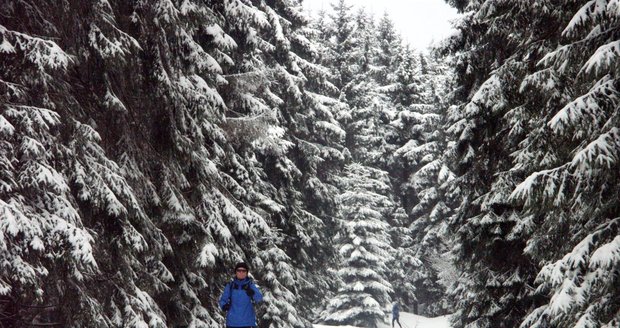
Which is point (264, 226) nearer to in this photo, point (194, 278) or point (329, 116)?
point (194, 278)

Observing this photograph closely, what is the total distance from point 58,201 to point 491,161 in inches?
411

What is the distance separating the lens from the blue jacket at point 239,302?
8938 mm

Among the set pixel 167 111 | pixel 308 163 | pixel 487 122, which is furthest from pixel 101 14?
pixel 308 163

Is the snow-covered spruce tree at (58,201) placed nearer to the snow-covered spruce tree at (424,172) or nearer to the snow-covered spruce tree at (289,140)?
the snow-covered spruce tree at (289,140)

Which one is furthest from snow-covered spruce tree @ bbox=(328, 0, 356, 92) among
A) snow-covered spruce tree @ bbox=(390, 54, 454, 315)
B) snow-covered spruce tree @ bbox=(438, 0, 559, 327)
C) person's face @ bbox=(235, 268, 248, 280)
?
person's face @ bbox=(235, 268, 248, 280)

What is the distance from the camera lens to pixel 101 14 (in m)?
8.21

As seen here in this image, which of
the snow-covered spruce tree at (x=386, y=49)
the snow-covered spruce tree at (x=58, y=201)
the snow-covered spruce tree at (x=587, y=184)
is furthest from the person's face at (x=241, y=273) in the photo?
the snow-covered spruce tree at (x=386, y=49)

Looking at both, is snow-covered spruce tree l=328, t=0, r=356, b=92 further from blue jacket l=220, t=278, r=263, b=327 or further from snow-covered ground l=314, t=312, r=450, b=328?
blue jacket l=220, t=278, r=263, b=327

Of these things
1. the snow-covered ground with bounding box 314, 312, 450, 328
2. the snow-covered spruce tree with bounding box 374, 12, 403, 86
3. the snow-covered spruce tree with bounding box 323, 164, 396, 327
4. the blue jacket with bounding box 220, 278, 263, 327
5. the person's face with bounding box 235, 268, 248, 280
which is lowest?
the blue jacket with bounding box 220, 278, 263, 327

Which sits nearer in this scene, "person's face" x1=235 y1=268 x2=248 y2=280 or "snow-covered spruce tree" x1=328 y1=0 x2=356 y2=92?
"person's face" x1=235 y1=268 x2=248 y2=280

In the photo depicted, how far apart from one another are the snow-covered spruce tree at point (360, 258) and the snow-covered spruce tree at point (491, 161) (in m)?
17.1

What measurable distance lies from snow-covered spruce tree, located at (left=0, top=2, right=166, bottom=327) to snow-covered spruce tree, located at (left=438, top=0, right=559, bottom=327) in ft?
23.9

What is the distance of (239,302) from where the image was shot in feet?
29.5

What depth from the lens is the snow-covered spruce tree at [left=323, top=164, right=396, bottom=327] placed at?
Answer: 33.2 meters
